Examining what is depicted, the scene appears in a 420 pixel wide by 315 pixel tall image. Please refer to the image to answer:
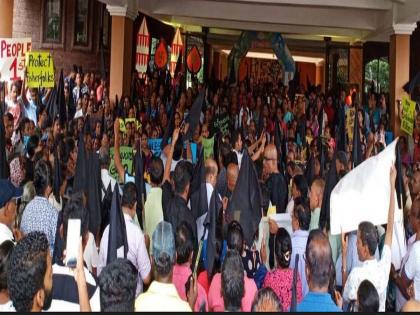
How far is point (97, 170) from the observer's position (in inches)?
248

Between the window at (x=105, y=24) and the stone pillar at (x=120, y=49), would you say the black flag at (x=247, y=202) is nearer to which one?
the stone pillar at (x=120, y=49)

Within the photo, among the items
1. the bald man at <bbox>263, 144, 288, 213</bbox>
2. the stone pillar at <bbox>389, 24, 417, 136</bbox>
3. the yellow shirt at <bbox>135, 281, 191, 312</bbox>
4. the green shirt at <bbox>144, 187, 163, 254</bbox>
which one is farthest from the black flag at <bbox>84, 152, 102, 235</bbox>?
the stone pillar at <bbox>389, 24, 417, 136</bbox>

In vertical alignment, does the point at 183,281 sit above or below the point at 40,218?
below

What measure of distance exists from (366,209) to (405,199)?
1.08 m

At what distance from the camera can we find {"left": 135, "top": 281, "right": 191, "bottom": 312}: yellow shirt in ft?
13.2

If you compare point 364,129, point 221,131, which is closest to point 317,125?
point 364,129

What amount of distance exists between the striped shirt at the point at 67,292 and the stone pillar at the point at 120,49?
12204 millimetres

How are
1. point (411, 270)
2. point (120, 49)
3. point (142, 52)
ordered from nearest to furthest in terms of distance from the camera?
1. point (411, 270)
2. point (142, 52)
3. point (120, 49)

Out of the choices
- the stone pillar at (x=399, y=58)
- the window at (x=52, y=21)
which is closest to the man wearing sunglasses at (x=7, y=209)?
the stone pillar at (x=399, y=58)

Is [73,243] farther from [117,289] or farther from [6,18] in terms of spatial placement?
[6,18]

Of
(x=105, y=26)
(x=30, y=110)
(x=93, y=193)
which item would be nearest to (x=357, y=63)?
(x=105, y=26)

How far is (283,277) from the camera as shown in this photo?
479 centimetres

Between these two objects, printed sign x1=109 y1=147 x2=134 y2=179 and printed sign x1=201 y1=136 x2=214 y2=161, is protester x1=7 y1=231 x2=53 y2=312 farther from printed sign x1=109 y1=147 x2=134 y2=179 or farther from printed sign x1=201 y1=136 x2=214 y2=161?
printed sign x1=201 y1=136 x2=214 y2=161

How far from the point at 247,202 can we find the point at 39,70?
598 centimetres
